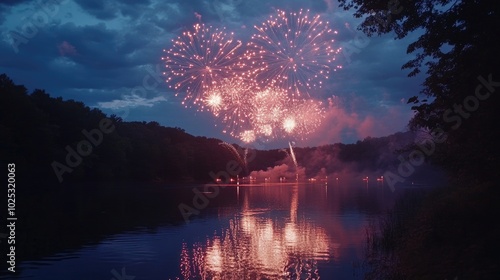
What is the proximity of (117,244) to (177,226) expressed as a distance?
960 cm

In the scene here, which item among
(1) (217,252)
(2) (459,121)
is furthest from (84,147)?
(2) (459,121)

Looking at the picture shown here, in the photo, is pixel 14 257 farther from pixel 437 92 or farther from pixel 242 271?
pixel 437 92

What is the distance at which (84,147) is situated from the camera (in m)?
110

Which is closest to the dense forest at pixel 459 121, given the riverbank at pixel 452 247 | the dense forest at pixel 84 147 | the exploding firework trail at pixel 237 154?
the riverbank at pixel 452 247

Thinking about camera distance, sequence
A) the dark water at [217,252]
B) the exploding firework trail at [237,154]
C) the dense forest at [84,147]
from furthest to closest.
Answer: the exploding firework trail at [237,154], the dense forest at [84,147], the dark water at [217,252]

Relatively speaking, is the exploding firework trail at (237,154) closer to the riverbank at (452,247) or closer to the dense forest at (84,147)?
the dense forest at (84,147)

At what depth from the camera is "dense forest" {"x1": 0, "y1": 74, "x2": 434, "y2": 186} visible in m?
81.6

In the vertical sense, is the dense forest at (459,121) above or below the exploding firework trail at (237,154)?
below

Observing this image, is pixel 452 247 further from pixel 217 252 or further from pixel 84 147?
pixel 84 147

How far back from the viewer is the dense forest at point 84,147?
81625mm

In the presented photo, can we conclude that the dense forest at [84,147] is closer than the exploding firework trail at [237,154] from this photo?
Yes

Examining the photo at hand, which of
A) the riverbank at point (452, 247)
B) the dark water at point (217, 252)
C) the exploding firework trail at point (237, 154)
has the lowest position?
the dark water at point (217, 252)

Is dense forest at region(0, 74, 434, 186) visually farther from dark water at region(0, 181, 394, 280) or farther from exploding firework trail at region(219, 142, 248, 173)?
exploding firework trail at region(219, 142, 248, 173)

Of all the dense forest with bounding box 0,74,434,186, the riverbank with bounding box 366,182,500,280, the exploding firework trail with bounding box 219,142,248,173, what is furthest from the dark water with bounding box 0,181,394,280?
the exploding firework trail with bounding box 219,142,248,173
